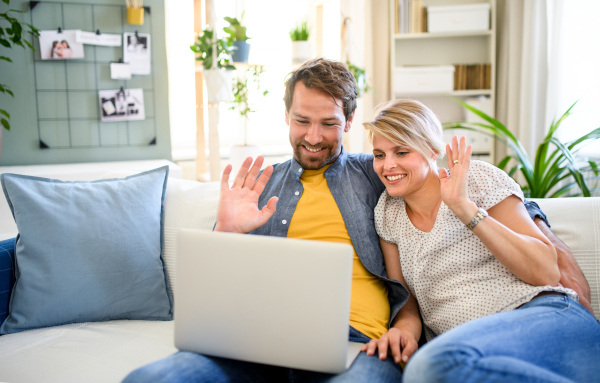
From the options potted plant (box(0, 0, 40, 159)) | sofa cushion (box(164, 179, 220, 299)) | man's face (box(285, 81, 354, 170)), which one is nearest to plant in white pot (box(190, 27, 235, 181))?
potted plant (box(0, 0, 40, 159))

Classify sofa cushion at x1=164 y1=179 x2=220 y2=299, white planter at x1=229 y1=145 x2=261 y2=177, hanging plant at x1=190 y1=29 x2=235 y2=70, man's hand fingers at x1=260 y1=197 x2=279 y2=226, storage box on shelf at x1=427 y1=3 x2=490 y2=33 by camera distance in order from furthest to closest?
1. storage box on shelf at x1=427 y1=3 x2=490 y2=33
2. white planter at x1=229 y1=145 x2=261 y2=177
3. hanging plant at x1=190 y1=29 x2=235 y2=70
4. sofa cushion at x1=164 y1=179 x2=220 y2=299
5. man's hand fingers at x1=260 y1=197 x2=279 y2=226

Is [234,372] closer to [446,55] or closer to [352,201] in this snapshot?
[352,201]

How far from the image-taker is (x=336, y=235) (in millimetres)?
1304

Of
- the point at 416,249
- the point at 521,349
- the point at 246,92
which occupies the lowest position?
the point at 521,349

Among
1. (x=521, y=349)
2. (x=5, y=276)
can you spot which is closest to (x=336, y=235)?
(x=521, y=349)

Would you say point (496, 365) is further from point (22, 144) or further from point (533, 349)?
point (22, 144)

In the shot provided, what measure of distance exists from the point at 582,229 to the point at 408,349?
0.62m

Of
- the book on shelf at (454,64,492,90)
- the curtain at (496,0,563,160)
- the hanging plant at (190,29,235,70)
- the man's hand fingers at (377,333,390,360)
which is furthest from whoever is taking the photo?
the book on shelf at (454,64,492,90)

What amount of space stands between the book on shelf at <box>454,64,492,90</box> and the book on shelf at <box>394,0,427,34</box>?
39 centimetres

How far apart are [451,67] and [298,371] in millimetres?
2822

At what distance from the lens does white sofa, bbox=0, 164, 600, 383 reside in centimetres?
112

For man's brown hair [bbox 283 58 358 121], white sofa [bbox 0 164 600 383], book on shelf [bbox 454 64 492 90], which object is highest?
book on shelf [bbox 454 64 492 90]

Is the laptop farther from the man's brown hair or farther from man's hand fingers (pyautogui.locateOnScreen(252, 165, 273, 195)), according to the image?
the man's brown hair

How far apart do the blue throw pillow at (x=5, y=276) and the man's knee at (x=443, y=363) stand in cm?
112
